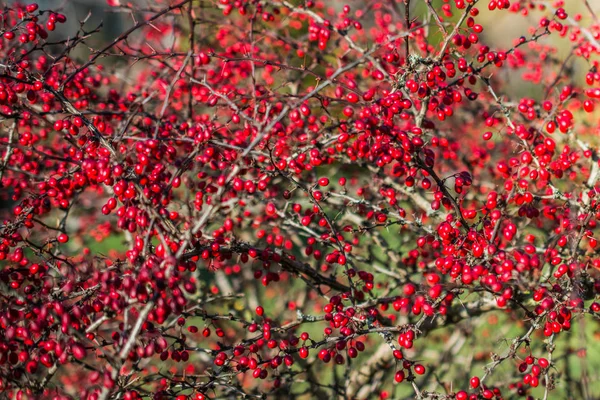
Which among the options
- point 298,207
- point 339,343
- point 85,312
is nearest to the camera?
point 85,312

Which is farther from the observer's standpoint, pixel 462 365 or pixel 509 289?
pixel 462 365

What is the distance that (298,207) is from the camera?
11.5 ft

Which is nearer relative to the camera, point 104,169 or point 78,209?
point 104,169

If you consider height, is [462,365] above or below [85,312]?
above

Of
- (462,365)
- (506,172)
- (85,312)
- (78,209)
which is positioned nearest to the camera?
(85,312)

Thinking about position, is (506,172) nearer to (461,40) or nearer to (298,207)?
(461,40)

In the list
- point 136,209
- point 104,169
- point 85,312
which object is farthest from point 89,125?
point 85,312

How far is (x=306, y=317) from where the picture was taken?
2793 millimetres

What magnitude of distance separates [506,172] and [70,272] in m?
2.24

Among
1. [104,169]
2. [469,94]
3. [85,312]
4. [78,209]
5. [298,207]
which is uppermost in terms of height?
[78,209]

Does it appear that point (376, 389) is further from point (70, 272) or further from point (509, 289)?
point (70, 272)

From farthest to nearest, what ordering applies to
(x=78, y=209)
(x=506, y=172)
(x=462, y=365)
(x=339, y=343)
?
(x=78, y=209) → (x=462, y=365) → (x=506, y=172) → (x=339, y=343)

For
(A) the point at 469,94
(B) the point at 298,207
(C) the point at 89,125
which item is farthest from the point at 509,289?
(C) the point at 89,125

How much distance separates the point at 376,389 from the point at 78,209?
12.3 feet
